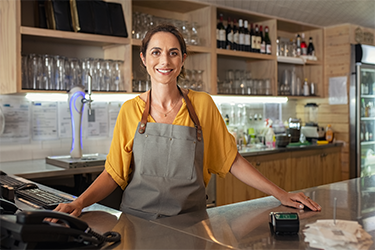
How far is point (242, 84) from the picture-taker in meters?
4.48

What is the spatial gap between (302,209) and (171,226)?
0.54 m

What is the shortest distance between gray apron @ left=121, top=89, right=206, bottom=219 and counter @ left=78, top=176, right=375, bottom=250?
179 millimetres

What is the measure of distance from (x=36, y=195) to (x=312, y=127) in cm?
386

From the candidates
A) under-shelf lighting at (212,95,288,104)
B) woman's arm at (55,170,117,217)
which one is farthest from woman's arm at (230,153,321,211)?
under-shelf lighting at (212,95,288,104)

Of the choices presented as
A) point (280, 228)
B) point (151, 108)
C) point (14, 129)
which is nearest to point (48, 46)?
point (14, 129)

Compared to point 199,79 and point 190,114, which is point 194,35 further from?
point 190,114

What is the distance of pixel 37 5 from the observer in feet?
10.5

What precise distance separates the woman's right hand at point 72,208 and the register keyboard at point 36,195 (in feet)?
0.55

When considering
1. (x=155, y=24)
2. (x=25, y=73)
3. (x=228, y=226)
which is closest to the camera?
(x=228, y=226)

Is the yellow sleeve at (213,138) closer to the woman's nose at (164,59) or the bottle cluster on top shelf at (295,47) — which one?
the woman's nose at (164,59)

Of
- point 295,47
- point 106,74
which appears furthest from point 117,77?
point 295,47

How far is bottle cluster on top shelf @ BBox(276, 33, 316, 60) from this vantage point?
489cm

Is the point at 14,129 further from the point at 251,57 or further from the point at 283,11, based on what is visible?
the point at 283,11

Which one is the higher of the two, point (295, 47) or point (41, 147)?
point (295, 47)
